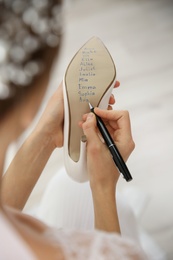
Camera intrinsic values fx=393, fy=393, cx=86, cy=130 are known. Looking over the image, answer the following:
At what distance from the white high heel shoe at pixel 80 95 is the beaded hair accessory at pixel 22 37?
443mm

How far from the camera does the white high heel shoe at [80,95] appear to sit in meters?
A: 0.83

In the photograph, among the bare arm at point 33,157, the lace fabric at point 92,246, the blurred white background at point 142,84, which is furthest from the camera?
the blurred white background at point 142,84

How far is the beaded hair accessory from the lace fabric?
217 millimetres

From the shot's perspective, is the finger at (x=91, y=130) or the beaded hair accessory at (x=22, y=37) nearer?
the beaded hair accessory at (x=22, y=37)

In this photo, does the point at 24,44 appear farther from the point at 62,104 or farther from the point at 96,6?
the point at 96,6

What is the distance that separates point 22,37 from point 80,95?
47cm

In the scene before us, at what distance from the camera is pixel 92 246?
51 centimetres

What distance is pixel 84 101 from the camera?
836mm

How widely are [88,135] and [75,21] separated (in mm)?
987

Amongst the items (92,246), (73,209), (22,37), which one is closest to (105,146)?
(73,209)

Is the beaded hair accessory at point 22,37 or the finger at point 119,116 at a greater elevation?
the beaded hair accessory at point 22,37

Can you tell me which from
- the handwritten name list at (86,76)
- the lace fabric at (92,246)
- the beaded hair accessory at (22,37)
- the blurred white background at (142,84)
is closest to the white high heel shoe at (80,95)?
the handwritten name list at (86,76)

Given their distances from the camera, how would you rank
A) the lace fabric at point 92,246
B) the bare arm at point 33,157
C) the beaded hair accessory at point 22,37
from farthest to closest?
the bare arm at point 33,157
the lace fabric at point 92,246
the beaded hair accessory at point 22,37

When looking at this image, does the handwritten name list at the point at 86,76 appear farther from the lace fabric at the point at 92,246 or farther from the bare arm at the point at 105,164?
the lace fabric at the point at 92,246
